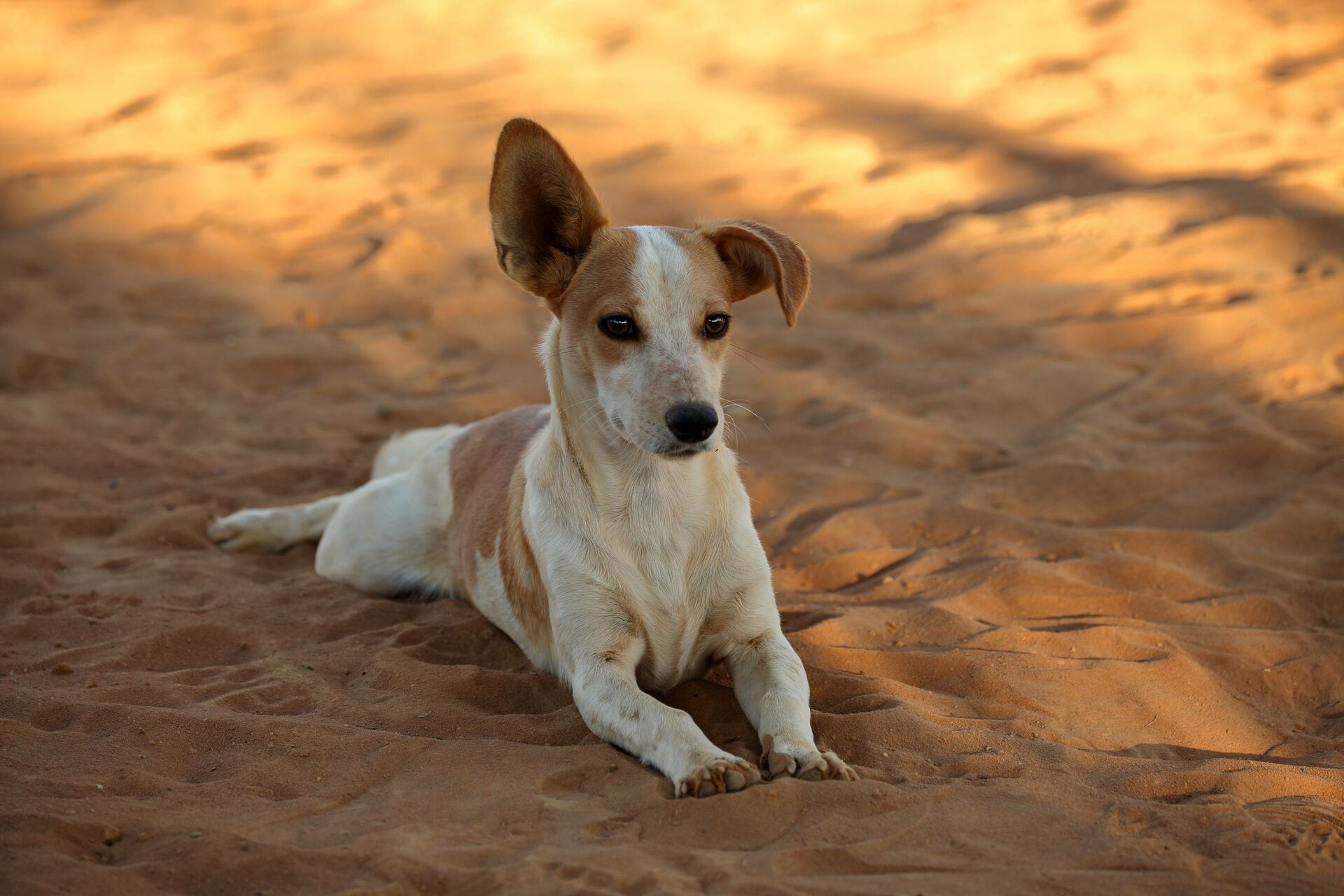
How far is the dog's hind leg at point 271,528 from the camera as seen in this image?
5824mm

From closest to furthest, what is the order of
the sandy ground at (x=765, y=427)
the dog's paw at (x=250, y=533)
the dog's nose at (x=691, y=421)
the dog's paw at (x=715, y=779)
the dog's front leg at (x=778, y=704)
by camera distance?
the sandy ground at (x=765, y=427) → the dog's paw at (x=715, y=779) → the dog's front leg at (x=778, y=704) → the dog's nose at (x=691, y=421) → the dog's paw at (x=250, y=533)

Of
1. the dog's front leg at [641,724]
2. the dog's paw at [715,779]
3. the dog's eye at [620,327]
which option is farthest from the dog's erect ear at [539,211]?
the dog's paw at [715,779]

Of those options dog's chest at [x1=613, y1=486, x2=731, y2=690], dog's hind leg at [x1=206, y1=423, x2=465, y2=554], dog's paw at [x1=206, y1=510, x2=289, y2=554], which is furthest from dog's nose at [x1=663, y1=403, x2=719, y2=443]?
dog's paw at [x1=206, y1=510, x2=289, y2=554]

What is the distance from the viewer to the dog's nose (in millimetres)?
3629

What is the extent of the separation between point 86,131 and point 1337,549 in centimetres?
1177

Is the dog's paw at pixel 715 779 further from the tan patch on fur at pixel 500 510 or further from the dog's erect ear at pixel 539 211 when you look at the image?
the dog's erect ear at pixel 539 211

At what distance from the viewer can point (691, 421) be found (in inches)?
143

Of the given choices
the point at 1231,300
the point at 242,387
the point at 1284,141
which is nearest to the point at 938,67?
the point at 1284,141

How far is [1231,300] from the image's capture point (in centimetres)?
784

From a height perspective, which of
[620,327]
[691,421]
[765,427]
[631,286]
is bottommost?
[765,427]

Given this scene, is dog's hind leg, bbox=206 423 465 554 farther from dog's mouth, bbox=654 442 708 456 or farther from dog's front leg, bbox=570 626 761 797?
dog's mouth, bbox=654 442 708 456

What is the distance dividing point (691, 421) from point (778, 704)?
3.02ft

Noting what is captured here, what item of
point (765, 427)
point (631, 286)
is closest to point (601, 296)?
point (631, 286)

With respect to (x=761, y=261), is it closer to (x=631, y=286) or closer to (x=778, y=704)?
(x=631, y=286)
